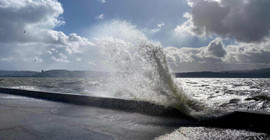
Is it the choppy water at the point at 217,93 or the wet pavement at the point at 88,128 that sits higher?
the wet pavement at the point at 88,128

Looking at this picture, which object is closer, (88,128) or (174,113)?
(88,128)

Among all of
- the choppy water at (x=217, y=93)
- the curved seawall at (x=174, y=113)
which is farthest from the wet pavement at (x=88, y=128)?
the choppy water at (x=217, y=93)

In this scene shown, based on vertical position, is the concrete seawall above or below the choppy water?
above

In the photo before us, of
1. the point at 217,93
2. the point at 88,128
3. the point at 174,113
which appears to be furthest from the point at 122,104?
the point at 217,93

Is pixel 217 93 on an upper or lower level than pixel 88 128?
lower

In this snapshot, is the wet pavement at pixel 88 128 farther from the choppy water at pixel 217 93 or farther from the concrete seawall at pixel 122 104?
the choppy water at pixel 217 93

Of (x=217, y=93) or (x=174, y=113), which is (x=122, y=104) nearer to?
(x=174, y=113)

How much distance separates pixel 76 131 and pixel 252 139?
8.61 feet

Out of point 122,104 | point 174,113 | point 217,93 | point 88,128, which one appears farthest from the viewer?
point 217,93

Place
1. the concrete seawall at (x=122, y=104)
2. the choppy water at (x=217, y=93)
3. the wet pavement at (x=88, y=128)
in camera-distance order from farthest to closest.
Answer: the choppy water at (x=217, y=93), the concrete seawall at (x=122, y=104), the wet pavement at (x=88, y=128)

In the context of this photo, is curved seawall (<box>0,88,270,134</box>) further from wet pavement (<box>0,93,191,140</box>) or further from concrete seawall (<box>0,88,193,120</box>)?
wet pavement (<box>0,93,191,140</box>)

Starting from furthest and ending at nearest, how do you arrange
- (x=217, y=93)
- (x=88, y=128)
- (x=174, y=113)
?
(x=217, y=93) → (x=174, y=113) → (x=88, y=128)

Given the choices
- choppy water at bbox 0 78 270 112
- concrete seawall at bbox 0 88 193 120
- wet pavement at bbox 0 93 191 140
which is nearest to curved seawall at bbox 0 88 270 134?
concrete seawall at bbox 0 88 193 120

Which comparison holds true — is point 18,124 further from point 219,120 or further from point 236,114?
point 236,114
